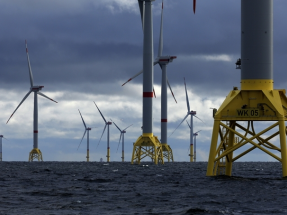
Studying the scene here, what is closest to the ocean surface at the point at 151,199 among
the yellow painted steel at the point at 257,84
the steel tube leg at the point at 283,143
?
the steel tube leg at the point at 283,143

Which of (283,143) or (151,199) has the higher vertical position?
(283,143)

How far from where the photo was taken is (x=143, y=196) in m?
38.1

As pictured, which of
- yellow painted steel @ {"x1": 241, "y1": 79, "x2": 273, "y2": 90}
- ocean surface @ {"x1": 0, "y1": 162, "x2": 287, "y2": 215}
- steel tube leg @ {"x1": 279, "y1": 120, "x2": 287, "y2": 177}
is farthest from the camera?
yellow painted steel @ {"x1": 241, "y1": 79, "x2": 273, "y2": 90}

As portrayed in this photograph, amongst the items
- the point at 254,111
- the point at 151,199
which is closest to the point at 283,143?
the point at 254,111

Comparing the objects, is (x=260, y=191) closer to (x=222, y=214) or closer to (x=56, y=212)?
(x=222, y=214)

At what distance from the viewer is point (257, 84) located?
1933 inches

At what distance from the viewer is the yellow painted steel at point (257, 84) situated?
1932 inches

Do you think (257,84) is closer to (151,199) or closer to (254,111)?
(254,111)

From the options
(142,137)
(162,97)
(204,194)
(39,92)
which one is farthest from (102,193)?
(39,92)

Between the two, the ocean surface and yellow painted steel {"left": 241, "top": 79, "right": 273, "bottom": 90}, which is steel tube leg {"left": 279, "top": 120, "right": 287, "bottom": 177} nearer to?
the ocean surface

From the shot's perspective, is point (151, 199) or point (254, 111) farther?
point (254, 111)

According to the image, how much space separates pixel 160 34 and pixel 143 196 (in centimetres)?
11672

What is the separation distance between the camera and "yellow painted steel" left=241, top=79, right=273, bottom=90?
49.1 m

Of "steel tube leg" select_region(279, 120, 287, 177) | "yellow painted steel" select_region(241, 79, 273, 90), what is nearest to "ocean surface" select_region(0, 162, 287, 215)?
"steel tube leg" select_region(279, 120, 287, 177)
